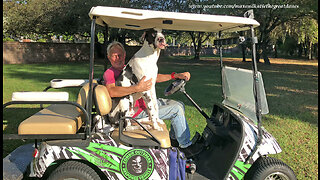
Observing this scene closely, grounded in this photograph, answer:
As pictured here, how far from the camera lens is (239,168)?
100 inches

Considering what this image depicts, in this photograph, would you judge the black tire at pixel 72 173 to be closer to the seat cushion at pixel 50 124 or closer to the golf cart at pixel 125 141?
the golf cart at pixel 125 141

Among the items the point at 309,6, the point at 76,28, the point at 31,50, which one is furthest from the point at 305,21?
the point at 31,50

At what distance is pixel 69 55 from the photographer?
23.2 meters

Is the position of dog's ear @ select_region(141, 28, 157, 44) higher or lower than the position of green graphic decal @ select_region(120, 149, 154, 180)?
higher

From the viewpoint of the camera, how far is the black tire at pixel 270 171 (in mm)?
2547

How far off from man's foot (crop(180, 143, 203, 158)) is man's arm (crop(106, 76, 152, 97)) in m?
1.01

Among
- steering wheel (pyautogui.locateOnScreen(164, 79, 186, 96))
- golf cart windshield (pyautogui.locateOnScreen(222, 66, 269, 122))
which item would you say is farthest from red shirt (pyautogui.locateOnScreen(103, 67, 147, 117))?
golf cart windshield (pyautogui.locateOnScreen(222, 66, 269, 122))

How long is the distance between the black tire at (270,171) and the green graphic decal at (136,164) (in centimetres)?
103

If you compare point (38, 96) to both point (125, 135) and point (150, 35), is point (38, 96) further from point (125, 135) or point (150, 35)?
point (150, 35)

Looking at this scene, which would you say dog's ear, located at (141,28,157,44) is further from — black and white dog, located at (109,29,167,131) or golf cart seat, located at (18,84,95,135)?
golf cart seat, located at (18,84,95,135)

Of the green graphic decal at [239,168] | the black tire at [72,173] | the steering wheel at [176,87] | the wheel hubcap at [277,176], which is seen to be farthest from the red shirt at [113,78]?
the wheel hubcap at [277,176]

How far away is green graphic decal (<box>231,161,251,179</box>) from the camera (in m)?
2.54

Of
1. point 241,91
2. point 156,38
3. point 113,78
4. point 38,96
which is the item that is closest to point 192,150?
point 241,91

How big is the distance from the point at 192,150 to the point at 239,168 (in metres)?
0.72
